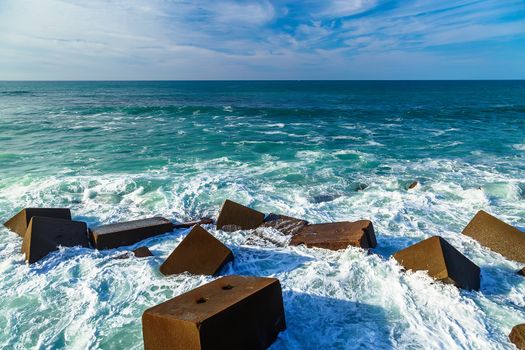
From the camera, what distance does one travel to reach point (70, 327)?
4922 millimetres

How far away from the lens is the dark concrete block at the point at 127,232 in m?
7.16

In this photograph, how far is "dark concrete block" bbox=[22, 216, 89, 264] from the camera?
6.68m

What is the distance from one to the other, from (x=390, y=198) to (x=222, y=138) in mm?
12058

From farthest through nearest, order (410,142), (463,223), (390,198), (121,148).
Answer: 1. (410,142)
2. (121,148)
3. (390,198)
4. (463,223)

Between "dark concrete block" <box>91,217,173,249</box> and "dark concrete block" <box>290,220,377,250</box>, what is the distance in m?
2.75

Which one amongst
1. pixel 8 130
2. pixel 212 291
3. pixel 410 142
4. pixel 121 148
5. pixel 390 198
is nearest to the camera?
pixel 212 291

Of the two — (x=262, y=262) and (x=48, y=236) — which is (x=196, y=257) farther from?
(x=48, y=236)

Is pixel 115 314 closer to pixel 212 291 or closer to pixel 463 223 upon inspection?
pixel 212 291

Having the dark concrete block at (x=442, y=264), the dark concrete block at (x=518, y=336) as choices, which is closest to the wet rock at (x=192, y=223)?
the dark concrete block at (x=442, y=264)

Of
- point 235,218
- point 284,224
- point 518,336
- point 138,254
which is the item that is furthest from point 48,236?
point 518,336

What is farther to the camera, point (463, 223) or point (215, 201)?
point (215, 201)

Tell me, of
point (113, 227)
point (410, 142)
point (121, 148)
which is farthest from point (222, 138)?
point (113, 227)

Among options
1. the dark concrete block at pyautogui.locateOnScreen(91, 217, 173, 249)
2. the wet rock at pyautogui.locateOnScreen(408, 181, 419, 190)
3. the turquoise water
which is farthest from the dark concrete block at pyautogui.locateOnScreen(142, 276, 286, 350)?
the wet rock at pyautogui.locateOnScreen(408, 181, 419, 190)

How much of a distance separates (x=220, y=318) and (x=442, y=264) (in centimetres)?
347
